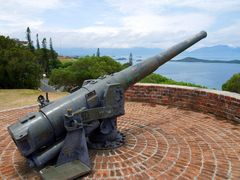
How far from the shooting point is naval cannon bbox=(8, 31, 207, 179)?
3.81 meters

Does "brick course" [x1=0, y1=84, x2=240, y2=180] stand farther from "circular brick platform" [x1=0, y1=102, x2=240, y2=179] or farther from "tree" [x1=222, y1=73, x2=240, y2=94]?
"tree" [x1=222, y1=73, x2=240, y2=94]

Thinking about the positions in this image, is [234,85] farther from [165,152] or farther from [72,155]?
[72,155]

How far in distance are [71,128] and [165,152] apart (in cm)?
163

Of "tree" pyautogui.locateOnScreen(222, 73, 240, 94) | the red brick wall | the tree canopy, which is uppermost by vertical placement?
the red brick wall

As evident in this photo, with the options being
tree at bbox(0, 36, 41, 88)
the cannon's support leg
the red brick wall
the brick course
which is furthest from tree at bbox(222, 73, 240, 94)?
the cannon's support leg

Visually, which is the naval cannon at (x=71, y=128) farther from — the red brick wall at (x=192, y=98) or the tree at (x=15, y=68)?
the tree at (x=15, y=68)

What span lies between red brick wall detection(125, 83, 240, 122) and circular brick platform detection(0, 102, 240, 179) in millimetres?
268

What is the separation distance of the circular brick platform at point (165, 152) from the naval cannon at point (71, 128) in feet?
0.83

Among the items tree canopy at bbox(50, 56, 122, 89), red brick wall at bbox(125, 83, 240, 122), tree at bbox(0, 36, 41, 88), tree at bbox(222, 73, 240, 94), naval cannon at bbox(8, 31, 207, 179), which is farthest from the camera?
tree canopy at bbox(50, 56, 122, 89)

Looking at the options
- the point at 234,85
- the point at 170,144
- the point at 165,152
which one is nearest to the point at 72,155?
the point at 165,152

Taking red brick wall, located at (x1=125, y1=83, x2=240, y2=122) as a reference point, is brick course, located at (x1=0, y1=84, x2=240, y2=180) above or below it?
below

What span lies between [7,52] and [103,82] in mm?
18906

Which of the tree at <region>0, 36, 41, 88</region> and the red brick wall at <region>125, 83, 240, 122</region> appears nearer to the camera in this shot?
the red brick wall at <region>125, 83, 240, 122</region>

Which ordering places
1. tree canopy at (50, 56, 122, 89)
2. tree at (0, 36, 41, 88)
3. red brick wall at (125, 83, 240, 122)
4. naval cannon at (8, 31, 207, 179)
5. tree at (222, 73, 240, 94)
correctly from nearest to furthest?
naval cannon at (8, 31, 207, 179)
red brick wall at (125, 83, 240, 122)
tree at (0, 36, 41, 88)
tree at (222, 73, 240, 94)
tree canopy at (50, 56, 122, 89)
